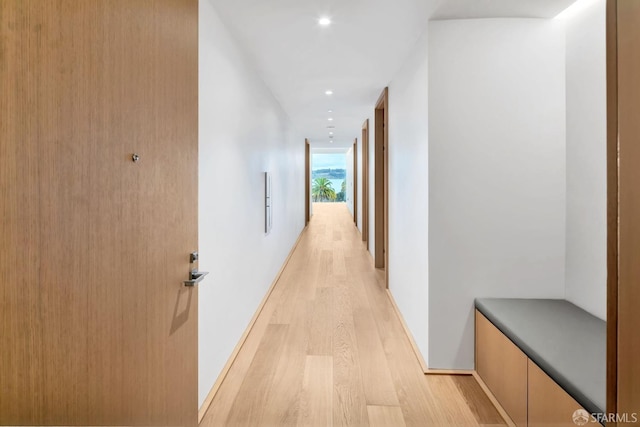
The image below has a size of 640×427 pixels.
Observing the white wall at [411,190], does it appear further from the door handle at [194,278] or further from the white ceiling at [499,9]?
the door handle at [194,278]

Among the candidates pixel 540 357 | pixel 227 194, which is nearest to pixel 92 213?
pixel 227 194

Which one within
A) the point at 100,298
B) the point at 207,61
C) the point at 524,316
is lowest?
the point at 524,316

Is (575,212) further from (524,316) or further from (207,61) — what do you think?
(207,61)

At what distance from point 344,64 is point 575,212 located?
7.37 feet

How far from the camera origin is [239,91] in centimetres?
267

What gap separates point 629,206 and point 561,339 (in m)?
1.23

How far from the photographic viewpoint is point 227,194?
232cm

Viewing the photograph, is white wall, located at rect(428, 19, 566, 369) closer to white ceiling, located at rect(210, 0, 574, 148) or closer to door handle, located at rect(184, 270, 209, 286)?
white ceiling, located at rect(210, 0, 574, 148)

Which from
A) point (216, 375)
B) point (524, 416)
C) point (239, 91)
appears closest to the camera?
point (524, 416)

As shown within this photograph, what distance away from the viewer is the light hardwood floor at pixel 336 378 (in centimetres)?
182

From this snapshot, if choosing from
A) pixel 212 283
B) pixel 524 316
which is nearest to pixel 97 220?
pixel 212 283

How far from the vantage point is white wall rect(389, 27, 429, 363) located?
2.34 meters

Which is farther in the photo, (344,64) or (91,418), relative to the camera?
(344,64)

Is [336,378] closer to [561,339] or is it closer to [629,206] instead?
[561,339]
